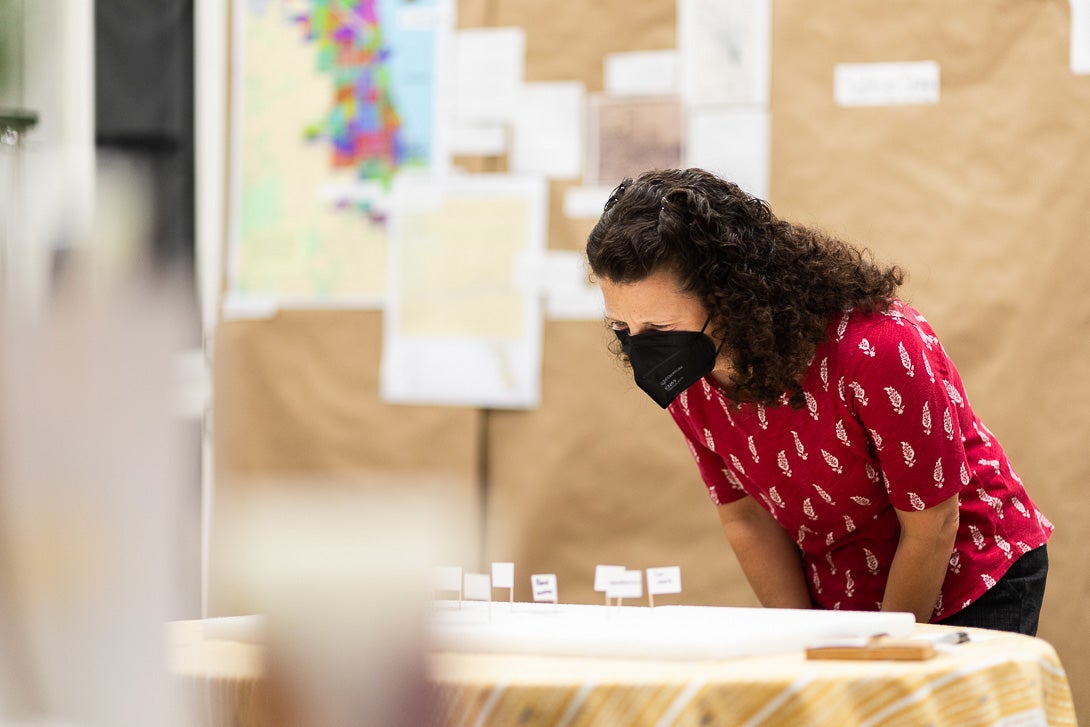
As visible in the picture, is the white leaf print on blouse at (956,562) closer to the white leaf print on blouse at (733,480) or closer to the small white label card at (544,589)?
the white leaf print on blouse at (733,480)

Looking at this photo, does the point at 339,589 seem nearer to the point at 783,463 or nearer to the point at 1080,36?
the point at 783,463

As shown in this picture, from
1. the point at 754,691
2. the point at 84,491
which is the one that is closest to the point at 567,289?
the point at 754,691

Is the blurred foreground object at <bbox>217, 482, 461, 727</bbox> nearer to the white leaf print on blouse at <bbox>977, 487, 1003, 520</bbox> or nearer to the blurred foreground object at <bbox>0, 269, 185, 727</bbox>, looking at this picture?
the blurred foreground object at <bbox>0, 269, 185, 727</bbox>

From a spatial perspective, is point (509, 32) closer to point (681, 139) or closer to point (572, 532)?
point (681, 139)

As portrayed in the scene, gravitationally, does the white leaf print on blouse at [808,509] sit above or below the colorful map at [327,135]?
below

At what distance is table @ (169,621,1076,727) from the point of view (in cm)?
95

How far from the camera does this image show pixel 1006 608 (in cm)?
158

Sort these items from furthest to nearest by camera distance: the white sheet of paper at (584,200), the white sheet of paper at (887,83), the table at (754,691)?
the white sheet of paper at (584,200)
the white sheet of paper at (887,83)
the table at (754,691)

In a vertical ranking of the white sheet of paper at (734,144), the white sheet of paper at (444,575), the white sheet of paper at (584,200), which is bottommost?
the white sheet of paper at (444,575)

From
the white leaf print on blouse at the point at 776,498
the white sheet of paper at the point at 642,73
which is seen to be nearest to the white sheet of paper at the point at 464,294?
the white sheet of paper at the point at 642,73

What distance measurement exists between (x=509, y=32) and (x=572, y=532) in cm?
133

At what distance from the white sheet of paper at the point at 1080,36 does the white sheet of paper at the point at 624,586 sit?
1752 mm

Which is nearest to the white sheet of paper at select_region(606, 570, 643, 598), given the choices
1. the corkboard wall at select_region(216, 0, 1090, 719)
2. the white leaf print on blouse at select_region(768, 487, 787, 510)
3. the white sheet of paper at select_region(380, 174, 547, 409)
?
the white leaf print on blouse at select_region(768, 487, 787, 510)

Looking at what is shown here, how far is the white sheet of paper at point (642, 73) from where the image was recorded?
277 centimetres
